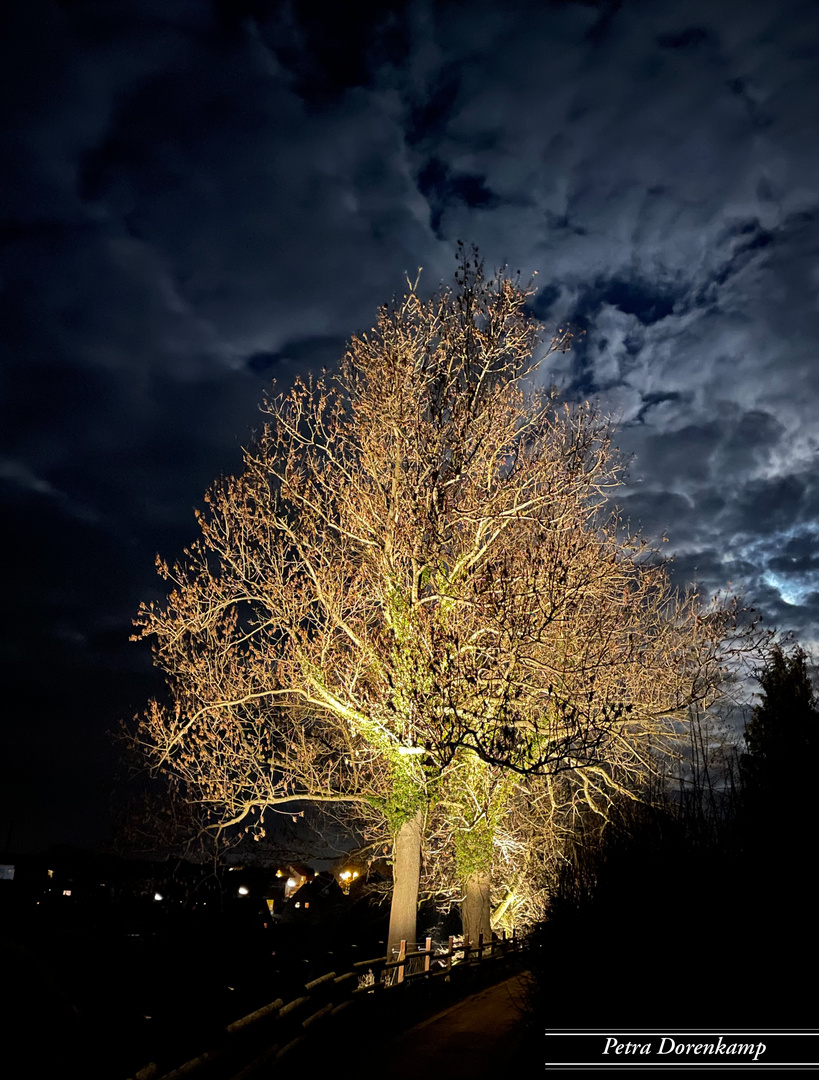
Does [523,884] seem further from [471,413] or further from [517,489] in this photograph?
[471,413]

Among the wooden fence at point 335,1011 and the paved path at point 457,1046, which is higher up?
the wooden fence at point 335,1011

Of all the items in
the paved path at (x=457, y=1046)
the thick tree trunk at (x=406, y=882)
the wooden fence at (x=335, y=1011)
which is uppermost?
the thick tree trunk at (x=406, y=882)

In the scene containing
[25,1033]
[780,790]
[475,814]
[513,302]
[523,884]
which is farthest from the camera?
[523,884]

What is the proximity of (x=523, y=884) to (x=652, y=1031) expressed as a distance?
17659 millimetres

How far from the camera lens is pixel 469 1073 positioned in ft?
26.2

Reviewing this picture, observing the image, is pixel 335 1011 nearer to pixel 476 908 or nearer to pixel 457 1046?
pixel 457 1046

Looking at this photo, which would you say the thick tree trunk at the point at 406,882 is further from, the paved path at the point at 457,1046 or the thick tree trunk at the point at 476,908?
the thick tree trunk at the point at 476,908

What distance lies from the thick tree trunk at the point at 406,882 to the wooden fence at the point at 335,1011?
1.56 feet

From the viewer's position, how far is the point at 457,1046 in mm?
9375

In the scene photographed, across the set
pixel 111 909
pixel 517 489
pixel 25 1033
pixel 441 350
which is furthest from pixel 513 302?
pixel 111 909
